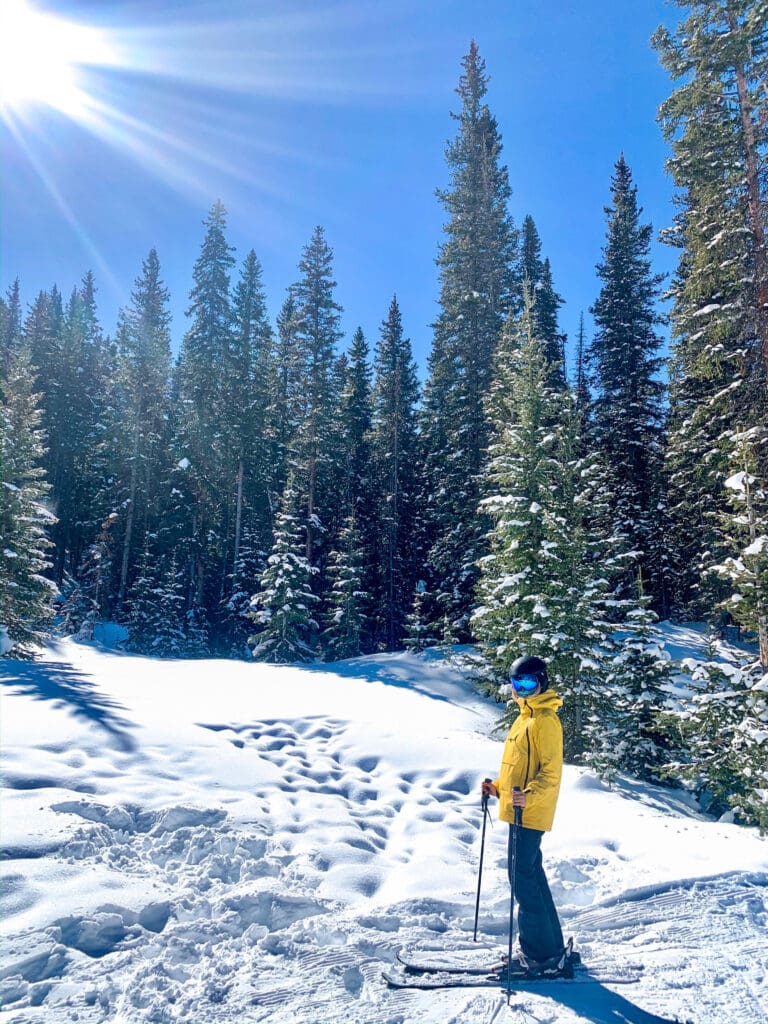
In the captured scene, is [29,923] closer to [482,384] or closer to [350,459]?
[482,384]

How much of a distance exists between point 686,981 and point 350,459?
2998cm

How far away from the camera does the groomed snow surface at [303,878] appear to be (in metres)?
3.93

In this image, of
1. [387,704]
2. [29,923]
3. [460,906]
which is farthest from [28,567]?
[460,906]

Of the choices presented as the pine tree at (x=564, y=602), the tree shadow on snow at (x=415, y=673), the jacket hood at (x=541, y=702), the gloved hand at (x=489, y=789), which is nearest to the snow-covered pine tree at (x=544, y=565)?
the pine tree at (x=564, y=602)

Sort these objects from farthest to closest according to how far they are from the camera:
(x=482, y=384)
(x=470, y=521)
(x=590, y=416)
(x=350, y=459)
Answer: (x=350, y=459) → (x=590, y=416) → (x=482, y=384) → (x=470, y=521)

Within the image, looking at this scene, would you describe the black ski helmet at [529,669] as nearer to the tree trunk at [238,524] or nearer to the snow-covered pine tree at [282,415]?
the tree trunk at [238,524]

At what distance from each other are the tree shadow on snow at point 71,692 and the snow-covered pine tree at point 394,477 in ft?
59.3

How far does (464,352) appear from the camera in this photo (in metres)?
25.2

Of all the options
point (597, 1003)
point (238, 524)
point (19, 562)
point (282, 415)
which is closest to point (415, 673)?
point (19, 562)

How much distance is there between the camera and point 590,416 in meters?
27.2

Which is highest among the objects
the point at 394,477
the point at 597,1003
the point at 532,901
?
the point at 394,477

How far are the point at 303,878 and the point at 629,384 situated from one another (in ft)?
82.2

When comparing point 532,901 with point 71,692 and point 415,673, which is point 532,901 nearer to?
point 71,692

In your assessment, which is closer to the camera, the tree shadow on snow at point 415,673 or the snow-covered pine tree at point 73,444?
the tree shadow on snow at point 415,673
